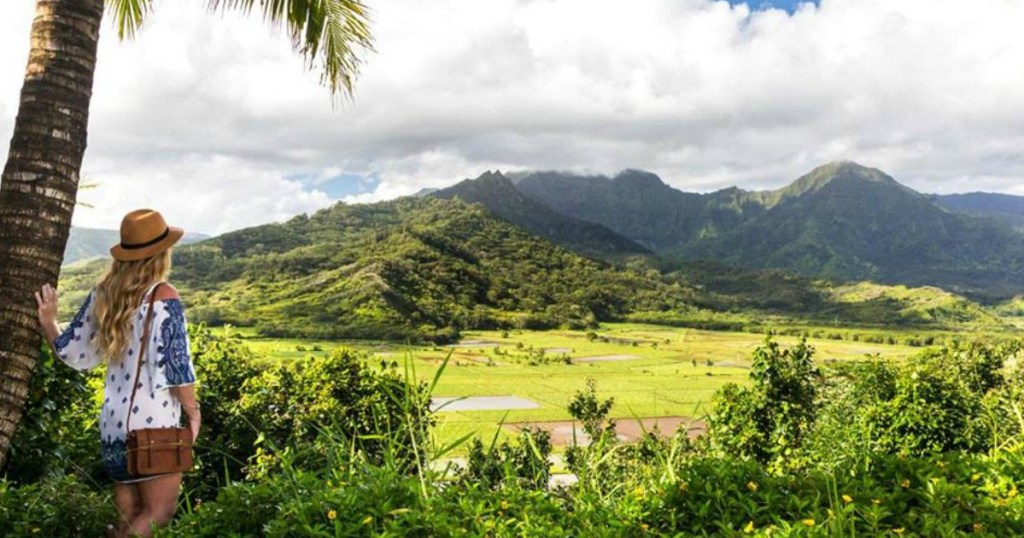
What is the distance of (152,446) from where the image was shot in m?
2.89

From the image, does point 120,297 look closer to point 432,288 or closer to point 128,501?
point 128,501

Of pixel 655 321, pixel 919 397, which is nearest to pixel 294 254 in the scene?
pixel 655 321

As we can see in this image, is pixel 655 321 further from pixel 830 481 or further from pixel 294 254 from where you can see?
pixel 830 481

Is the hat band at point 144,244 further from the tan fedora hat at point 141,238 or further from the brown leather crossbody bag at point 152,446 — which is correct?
the brown leather crossbody bag at point 152,446

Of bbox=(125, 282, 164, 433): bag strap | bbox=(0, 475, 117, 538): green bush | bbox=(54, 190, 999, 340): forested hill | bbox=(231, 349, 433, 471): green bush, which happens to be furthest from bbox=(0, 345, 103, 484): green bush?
bbox=(54, 190, 999, 340): forested hill

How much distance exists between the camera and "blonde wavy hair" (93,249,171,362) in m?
2.97

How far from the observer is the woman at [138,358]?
2.93 meters

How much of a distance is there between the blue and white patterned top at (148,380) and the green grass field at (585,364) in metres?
51.9

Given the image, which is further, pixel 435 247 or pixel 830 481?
pixel 435 247

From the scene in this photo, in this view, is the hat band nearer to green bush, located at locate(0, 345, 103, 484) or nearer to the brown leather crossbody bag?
the brown leather crossbody bag

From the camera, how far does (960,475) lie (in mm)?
3125

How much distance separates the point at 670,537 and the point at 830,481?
85 cm

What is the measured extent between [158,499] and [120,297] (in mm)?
866

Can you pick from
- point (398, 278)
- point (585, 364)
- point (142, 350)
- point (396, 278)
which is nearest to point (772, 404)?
point (142, 350)
